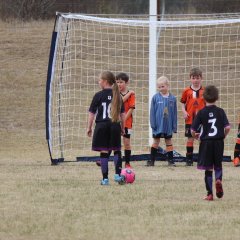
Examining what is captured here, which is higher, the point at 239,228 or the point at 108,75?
the point at 108,75

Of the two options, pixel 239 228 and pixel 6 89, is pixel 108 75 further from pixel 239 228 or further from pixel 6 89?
pixel 6 89

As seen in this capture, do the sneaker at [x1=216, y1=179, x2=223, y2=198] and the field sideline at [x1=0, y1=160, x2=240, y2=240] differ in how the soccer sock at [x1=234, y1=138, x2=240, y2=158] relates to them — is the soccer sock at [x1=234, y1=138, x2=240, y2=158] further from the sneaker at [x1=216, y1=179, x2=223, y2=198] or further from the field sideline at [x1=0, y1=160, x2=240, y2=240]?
the sneaker at [x1=216, y1=179, x2=223, y2=198]

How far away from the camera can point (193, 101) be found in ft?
47.3

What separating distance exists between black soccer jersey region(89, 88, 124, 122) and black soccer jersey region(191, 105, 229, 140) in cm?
156

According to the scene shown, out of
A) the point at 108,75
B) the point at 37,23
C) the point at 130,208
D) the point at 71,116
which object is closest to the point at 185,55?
the point at 71,116

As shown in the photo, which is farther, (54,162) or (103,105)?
(54,162)

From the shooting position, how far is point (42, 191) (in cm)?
1122

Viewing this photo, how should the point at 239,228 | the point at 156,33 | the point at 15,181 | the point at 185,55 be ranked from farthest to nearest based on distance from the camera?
the point at 185,55 → the point at 156,33 → the point at 15,181 → the point at 239,228

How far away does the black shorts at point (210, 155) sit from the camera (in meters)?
10.6

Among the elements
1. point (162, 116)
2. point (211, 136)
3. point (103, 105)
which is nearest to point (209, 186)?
point (211, 136)

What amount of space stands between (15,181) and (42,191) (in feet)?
3.76

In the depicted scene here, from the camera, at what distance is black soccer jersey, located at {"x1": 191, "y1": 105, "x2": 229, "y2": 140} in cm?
1070

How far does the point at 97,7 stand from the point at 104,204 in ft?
70.1

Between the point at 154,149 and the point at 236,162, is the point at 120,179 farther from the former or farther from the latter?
the point at 236,162
